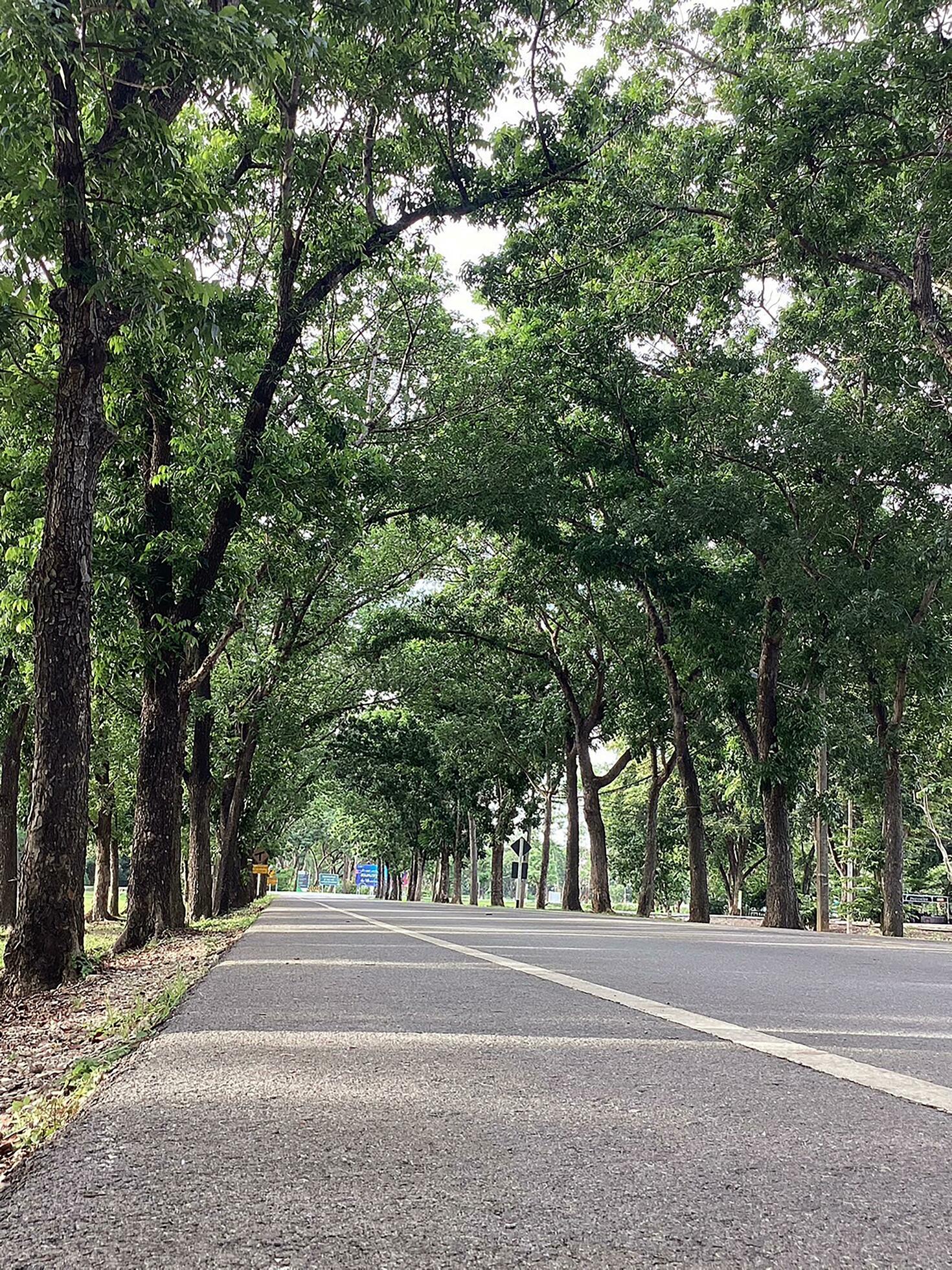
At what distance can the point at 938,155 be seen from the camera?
11.9 metres

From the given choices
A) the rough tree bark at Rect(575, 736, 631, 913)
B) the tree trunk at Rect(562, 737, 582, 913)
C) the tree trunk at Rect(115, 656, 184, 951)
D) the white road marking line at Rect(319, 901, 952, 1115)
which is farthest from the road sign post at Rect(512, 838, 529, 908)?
the white road marking line at Rect(319, 901, 952, 1115)

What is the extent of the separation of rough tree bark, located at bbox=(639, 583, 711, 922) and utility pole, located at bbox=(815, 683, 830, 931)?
2381 mm

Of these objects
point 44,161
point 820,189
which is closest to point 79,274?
point 44,161

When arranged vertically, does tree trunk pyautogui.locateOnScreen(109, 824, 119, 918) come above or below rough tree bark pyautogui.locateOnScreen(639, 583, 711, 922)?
below

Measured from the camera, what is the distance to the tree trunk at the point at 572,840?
29031 mm

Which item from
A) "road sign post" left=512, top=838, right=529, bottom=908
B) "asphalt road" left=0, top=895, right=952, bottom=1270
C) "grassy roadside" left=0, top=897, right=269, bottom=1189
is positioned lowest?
"road sign post" left=512, top=838, right=529, bottom=908

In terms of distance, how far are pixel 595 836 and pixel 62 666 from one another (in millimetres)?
20714

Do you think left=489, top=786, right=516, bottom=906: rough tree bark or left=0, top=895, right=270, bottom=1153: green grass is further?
left=489, top=786, right=516, bottom=906: rough tree bark

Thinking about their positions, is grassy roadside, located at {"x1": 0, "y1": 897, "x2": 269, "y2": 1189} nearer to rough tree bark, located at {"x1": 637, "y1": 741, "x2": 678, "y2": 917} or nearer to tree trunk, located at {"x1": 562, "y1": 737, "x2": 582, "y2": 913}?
tree trunk, located at {"x1": 562, "y1": 737, "x2": 582, "y2": 913}

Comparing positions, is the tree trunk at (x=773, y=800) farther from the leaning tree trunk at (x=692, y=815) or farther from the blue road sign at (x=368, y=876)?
the blue road sign at (x=368, y=876)

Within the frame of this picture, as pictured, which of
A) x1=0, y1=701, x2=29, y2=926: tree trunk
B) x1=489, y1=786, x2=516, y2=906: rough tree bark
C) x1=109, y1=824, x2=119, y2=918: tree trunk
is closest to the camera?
x1=0, y1=701, x2=29, y2=926: tree trunk

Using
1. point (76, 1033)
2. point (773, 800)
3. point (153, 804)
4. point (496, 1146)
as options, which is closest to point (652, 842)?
point (773, 800)

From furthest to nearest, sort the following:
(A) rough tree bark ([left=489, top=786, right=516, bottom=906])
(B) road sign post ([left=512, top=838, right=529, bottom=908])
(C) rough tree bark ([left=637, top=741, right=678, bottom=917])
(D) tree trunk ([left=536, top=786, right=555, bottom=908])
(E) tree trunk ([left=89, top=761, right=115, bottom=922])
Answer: (A) rough tree bark ([left=489, top=786, right=516, bottom=906]) < (D) tree trunk ([left=536, top=786, right=555, bottom=908]) < (C) rough tree bark ([left=637, top=741, right=678, bottom=917]) < (B) road sign post ([left=512, top=838, right=529, bottom=908]) < (E) tree trunk ([left=89, top=761, right=115, bottom=922])

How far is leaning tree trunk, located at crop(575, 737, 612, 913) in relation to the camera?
2642cm
